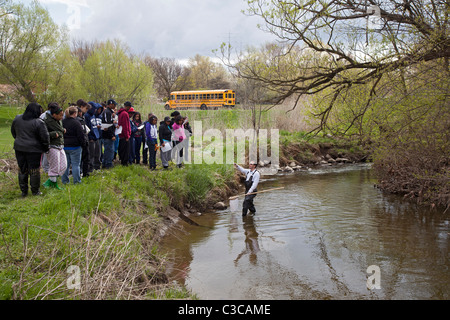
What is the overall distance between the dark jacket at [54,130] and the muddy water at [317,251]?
3245mm

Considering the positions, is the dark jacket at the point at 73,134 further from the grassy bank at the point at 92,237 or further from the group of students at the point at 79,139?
the grassy bank at the point at 92,237

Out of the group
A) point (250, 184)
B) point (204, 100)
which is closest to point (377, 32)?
point (250, 184)

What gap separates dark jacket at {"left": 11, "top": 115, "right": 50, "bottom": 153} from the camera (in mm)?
7520

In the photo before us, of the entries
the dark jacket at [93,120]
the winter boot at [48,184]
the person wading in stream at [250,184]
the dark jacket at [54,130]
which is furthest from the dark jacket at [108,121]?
the person wading in stream at [250,184]

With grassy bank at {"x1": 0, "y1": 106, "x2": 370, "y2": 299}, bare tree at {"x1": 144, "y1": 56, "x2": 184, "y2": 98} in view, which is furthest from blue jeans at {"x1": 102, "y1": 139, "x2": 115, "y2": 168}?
bare tree at {"x1": 144, "y1": 56, "x2": 184, "y2": 98}

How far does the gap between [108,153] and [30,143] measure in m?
3.31

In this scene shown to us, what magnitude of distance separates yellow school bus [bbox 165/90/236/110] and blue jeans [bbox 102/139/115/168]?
2611 cm

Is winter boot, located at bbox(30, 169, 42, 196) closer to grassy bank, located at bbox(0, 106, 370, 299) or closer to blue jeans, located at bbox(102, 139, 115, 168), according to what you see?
grassy bank, located at bbox(0, 106, 370, 299)

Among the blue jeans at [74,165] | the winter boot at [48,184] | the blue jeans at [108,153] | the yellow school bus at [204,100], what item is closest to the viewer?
the winter boot at [48,184]

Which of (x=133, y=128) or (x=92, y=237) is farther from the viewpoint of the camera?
(x=133, y=128)

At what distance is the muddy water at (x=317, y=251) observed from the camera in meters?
6.28

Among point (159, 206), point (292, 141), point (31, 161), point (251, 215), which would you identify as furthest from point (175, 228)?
point (292, 141)

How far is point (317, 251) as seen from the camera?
8008 millimetres

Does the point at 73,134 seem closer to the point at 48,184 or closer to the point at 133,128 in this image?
the point at 48,184
